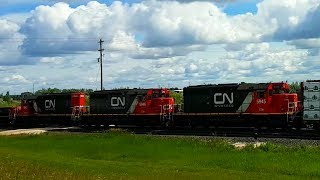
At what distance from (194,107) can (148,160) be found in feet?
61.1

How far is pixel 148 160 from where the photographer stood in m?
22.5

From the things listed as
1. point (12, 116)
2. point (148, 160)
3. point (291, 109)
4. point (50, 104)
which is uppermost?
point (50, 104)

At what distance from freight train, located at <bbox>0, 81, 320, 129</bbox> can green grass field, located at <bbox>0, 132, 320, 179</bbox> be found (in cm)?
960

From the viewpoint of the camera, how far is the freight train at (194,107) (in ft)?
114

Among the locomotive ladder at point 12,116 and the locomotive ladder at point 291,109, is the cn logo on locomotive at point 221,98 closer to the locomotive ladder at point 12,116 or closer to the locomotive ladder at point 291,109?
the locomotive ladder at point 291,109

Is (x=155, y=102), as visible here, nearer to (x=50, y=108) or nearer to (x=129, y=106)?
(x=129, y=106)

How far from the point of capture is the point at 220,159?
70.1ft

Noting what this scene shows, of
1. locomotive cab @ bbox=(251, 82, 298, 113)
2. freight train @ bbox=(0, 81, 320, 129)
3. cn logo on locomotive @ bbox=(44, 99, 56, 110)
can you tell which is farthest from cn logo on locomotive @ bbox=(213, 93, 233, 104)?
cn logo on locomotive @ bbox=(44, 99, 56, 110)

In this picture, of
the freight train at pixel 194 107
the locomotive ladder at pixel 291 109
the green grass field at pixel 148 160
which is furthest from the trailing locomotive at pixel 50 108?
the locomotive ladder at pixel 291 109

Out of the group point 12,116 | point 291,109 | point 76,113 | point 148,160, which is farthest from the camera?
point 12,116

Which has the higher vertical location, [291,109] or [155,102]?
[155,102]

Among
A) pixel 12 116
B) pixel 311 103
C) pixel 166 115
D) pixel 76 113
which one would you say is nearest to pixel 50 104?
pixel 76 113

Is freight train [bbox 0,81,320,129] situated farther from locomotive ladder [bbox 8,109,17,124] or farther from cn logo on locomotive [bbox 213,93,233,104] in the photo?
locomotive ladder [bbox 8,109,17,124]

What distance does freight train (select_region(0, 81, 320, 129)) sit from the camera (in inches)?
1369
